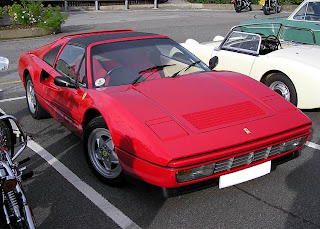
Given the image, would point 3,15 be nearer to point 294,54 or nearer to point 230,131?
point 294,54

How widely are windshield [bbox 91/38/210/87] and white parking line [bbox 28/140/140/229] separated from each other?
0.91 m

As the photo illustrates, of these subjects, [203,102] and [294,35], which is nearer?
[203,102]

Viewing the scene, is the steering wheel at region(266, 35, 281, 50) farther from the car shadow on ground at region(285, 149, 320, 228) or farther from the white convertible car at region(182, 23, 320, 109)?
the car shadow on ground at region(285, 149, 320, 228)

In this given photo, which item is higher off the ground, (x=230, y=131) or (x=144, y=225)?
(x=230, y=131)

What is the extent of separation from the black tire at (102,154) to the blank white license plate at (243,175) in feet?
2.83

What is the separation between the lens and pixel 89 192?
3359 millimetres

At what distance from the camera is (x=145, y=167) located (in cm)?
286

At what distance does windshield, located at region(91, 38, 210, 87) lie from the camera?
3.81 m

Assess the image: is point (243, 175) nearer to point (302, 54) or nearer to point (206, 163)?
point (206, 163)

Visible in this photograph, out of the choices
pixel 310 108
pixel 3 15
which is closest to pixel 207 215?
pixel 310 108

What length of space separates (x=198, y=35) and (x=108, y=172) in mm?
10608

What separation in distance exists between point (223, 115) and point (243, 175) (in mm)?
509

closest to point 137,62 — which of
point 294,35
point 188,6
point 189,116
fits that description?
point 189,116

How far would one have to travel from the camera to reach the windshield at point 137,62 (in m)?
3.81
